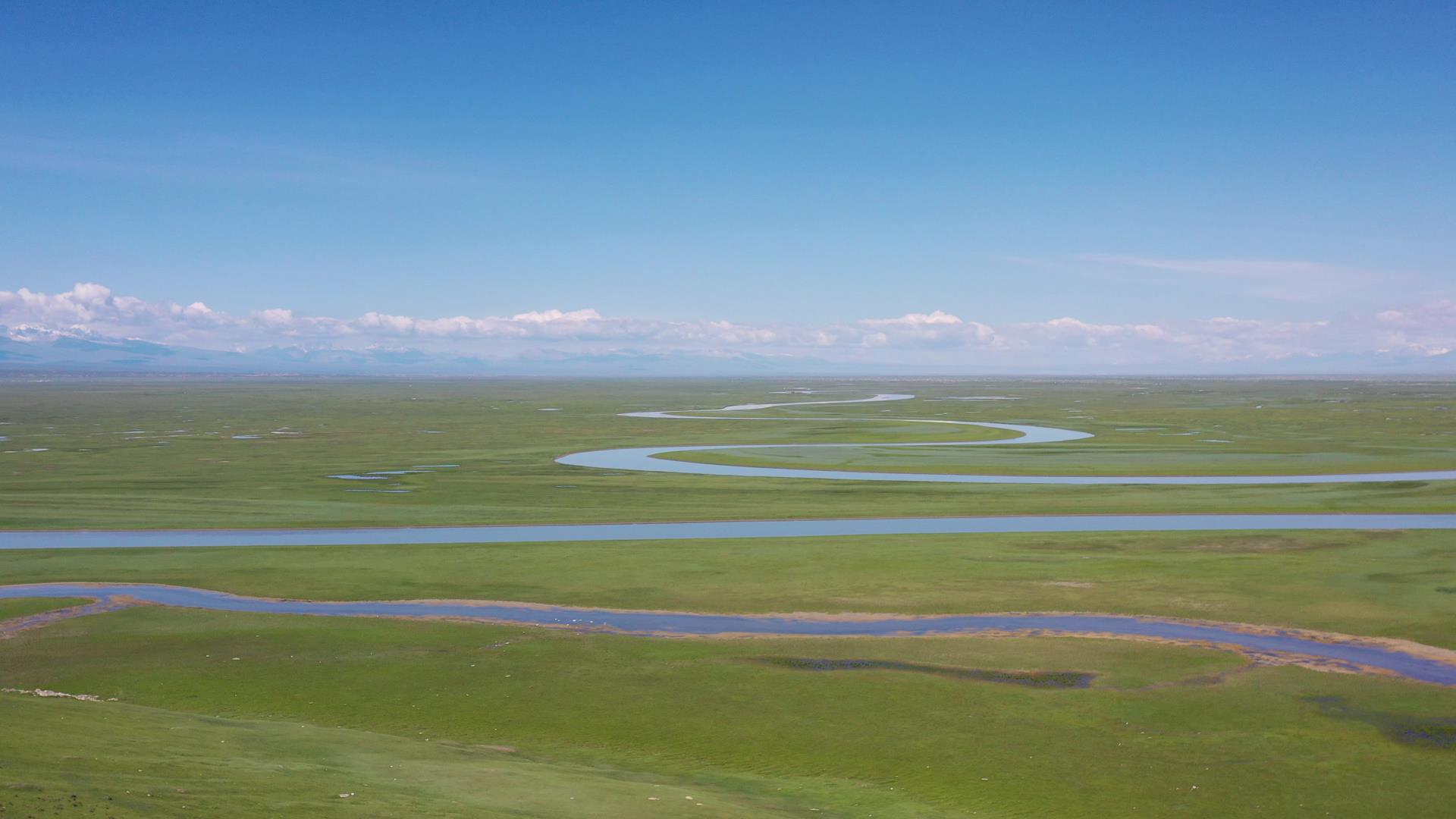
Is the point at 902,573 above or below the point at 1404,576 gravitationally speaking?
below

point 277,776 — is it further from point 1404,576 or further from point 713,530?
point 1404,576

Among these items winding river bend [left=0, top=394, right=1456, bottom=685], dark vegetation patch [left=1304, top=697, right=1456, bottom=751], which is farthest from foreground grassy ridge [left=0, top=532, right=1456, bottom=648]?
dark vegetation patch [left=1304, top=697, right=1456, bottom=751]

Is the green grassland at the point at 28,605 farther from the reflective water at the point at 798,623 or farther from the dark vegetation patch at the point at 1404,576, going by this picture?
the dark vegetation patch at the point at 1404,576

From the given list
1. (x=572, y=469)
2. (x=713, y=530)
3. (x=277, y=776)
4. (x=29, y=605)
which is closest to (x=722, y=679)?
(x=277, y=776)

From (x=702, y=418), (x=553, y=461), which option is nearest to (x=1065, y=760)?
(x=553, y=461)

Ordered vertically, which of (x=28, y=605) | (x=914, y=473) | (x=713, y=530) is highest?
(x=914, y=473)

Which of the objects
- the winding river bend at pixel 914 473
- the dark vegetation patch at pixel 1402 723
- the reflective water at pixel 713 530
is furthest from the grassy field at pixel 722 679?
the winding river bend at pixel 914 473
